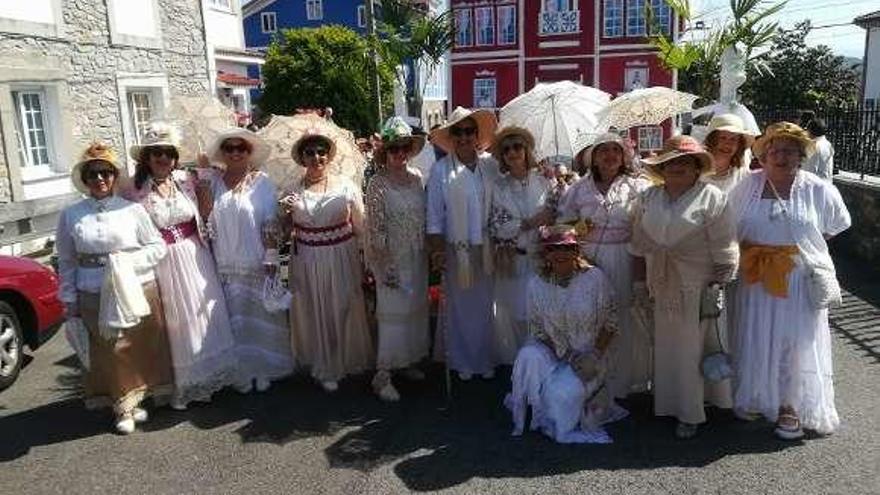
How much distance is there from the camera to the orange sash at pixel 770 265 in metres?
3.83

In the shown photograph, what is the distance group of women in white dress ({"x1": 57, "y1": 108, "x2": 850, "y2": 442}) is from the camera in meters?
3.87

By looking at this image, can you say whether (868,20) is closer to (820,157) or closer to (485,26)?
(485,26)

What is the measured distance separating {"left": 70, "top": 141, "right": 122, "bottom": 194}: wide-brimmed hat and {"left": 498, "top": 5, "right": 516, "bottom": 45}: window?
2687 centimetres

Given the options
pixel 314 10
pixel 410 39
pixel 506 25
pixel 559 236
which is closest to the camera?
pixel 559 236

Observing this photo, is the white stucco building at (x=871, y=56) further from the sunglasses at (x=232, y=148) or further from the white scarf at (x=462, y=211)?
the sunglasses at (x=232, y=148)

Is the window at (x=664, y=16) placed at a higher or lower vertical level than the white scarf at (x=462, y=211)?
higher

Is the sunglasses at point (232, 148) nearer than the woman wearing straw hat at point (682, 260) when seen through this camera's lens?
No

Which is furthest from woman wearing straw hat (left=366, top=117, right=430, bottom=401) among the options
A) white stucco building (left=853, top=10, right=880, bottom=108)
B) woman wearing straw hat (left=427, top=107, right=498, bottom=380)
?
white stucco building (left=853, top=10, right=880, bottom=108)

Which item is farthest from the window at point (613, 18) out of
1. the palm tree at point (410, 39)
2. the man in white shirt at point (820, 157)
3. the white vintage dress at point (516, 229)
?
the white vintage dress at point (516, 229)

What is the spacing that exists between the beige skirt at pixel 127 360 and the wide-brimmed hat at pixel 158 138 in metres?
0.89

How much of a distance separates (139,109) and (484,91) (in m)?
18.7

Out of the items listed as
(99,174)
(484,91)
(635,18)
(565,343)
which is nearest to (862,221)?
(565,343)

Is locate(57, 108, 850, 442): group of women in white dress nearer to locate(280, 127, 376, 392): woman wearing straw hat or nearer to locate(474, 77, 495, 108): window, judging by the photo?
locate(280, 127, 376, 392): woman wearing straw hat

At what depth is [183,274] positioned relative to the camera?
4648 mm
